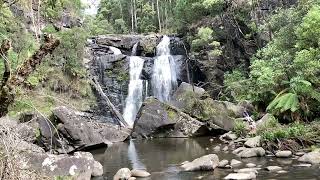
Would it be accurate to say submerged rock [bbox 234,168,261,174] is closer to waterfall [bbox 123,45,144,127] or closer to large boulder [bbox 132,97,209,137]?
large boulder [bbox 132,97,209,137]

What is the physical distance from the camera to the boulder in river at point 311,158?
13220mm

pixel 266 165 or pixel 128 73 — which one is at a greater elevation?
pixel 128 73

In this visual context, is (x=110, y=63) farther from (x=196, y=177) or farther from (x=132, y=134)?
(x=196, y=177)

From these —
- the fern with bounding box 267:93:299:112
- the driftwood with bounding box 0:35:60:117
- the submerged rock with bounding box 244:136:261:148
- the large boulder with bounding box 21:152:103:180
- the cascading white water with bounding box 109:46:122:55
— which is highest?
the cascading white water with bounding box 109:46:122:55

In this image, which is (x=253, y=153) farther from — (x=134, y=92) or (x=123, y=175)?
(x=134, y=92)

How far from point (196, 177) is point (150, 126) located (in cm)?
1115

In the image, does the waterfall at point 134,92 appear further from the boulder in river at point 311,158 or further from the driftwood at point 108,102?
the boulder in river at point 311,158

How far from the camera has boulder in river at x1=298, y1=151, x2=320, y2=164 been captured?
520 inches

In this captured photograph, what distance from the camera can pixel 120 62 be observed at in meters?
31.2

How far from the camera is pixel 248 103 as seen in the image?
2455 centimetres

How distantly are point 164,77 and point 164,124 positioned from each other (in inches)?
327

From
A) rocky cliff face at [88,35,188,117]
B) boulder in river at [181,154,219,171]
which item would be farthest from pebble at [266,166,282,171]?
rocky cliff face at [88,35,188,117]

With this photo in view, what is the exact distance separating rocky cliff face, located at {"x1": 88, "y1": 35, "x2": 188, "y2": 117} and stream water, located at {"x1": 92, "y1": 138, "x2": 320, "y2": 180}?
320 inches

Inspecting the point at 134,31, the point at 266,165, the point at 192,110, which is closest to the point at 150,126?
the point at 192,110
